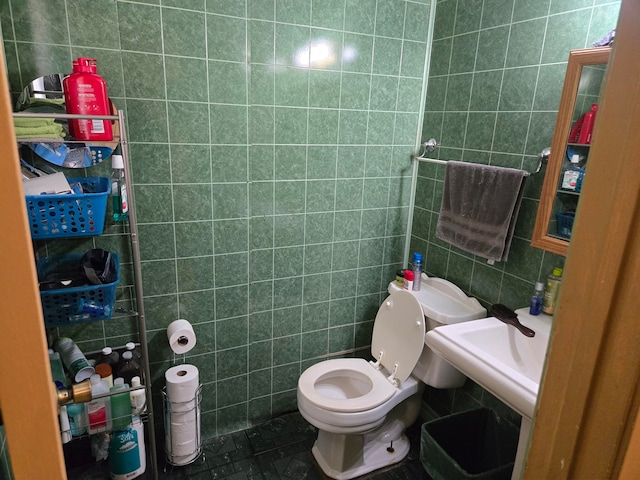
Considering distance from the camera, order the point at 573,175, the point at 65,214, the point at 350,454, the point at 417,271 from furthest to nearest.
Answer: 1. the point at 417,271
2. the point at 350,454
3. the point at 573,175
4. the point at 65,214

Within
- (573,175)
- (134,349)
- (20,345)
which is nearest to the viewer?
(20,345)

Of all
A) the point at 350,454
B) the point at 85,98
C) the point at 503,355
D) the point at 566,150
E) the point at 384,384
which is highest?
the point at 85,98

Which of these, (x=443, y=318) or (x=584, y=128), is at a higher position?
(x=584, y=128)

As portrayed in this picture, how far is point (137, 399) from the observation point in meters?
1.70

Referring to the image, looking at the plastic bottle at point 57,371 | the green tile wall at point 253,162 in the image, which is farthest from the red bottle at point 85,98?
the plastic bottle at point 57,371

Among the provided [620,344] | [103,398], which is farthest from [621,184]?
[103,398]

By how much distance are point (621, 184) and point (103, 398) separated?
1.77 metres

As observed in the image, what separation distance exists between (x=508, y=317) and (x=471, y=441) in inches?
24.7

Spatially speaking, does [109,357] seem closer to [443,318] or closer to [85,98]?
[85,98]

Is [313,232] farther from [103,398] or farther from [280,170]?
[103,398]

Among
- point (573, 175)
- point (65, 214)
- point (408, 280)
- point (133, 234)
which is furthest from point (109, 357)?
point (573, 175)

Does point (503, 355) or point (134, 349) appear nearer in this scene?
point (503, 355)

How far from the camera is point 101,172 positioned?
170cm

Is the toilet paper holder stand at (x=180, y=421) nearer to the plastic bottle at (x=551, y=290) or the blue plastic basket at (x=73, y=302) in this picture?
the blue plastic basket at (x=73, y=302)
